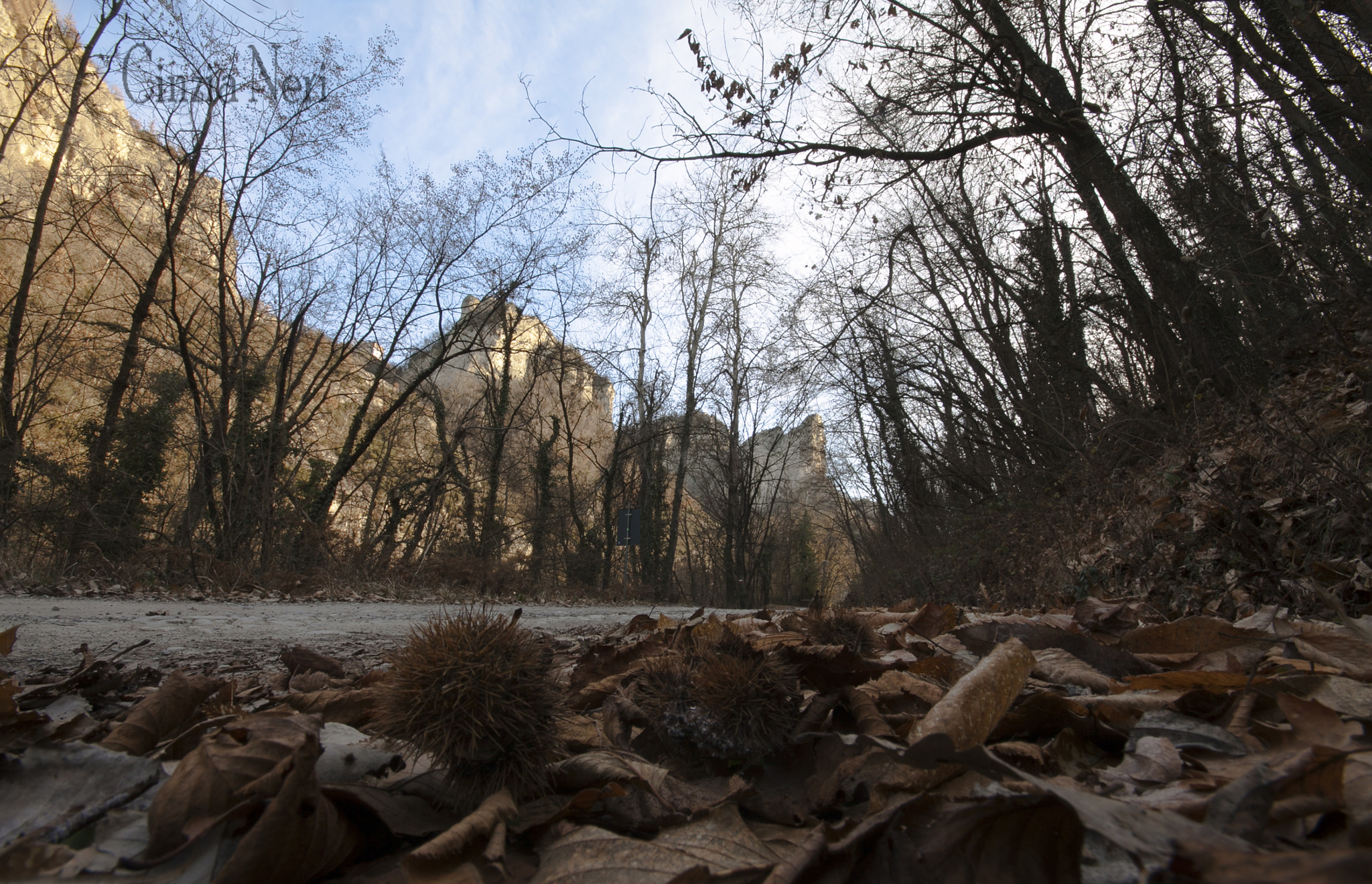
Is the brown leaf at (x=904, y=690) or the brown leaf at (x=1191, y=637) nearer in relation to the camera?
the brown leaf at (x=904, y=690)

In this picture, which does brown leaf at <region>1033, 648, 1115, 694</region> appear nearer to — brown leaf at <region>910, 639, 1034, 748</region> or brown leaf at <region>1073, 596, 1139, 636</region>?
brown leaf at <region>910, 639, 1034, 748</region>

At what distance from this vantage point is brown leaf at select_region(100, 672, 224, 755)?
132 centimetres

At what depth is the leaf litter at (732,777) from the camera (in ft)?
2.67

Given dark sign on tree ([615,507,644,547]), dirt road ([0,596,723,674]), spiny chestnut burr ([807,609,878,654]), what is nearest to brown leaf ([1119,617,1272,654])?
spiny chestnut burr ([807,609,878,654])

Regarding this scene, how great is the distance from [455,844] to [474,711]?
22 centimetres

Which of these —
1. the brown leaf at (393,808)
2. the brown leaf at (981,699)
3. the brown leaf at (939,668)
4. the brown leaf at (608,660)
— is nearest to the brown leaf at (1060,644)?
the brown leaf at (939,668)

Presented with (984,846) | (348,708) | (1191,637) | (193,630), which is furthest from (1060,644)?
(193,630)

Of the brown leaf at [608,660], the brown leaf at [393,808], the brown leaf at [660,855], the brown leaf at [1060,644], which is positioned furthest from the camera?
the brown leaf at [608,660]

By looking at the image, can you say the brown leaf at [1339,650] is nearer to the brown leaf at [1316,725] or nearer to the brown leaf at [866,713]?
the brown leaf at [1316,725]

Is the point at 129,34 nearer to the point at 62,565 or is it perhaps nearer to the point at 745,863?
the point at 62,565

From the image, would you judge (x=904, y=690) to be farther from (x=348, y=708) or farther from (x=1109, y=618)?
(x=1109, y=618)

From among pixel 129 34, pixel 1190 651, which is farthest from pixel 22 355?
pixel 1190 651

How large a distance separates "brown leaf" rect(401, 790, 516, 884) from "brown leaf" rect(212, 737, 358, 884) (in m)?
0.13

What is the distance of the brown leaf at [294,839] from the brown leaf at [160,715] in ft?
2.05
